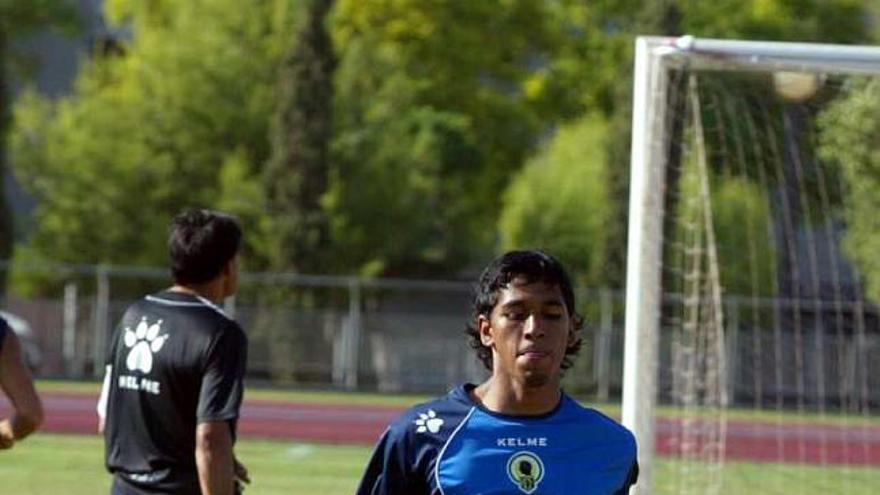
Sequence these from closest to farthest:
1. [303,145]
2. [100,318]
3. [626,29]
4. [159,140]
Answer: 1. [100,318]
2. [303,145]
3. [159,140]
4. [626,29]

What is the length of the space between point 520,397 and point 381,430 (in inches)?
714

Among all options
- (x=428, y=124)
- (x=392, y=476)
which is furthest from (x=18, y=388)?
(x=428, y=124)

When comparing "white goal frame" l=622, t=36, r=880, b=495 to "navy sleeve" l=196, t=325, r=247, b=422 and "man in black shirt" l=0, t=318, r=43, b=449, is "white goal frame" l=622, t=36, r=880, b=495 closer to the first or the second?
"navy sleeve" l=196, t=325, r=247, b=422

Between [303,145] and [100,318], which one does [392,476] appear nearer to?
[100,318]

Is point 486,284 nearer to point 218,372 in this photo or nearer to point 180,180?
point 218,372

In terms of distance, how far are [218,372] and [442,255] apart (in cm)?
3525

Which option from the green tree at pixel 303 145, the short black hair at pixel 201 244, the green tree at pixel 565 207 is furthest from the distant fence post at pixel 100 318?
the short black hair at pixel 201 244

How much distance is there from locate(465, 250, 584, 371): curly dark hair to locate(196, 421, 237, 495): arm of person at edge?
177 centimetres

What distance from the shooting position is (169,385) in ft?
20.9

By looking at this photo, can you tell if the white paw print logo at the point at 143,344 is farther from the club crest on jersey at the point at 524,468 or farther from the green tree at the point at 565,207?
the green tree at the point at 565,207

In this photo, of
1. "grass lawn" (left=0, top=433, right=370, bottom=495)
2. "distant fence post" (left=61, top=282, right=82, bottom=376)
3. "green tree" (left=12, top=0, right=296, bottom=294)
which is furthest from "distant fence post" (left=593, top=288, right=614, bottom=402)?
"grass lawn" (left=0, top=433, right=370, bottom=495)

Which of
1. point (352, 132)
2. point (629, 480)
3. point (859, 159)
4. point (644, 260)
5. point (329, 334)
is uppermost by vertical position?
point (352, 132)

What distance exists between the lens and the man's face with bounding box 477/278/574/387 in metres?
4.37

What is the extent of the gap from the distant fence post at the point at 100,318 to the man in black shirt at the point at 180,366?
25.4 m
